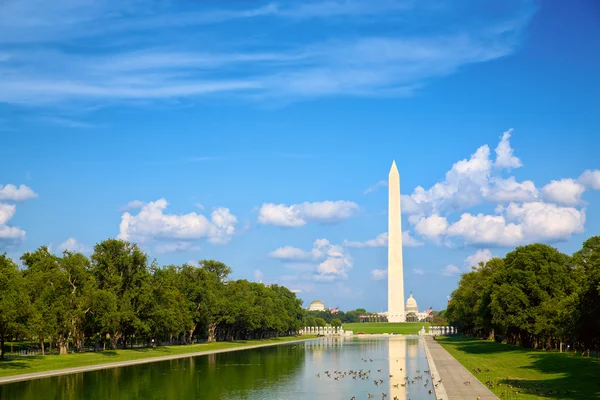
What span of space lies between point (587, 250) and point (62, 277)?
49.7m

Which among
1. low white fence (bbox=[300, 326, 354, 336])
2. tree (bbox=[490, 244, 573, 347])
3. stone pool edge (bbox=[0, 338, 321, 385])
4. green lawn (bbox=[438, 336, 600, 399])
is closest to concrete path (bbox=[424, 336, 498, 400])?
green lawn (bbox=[438, 336, 600, 399])

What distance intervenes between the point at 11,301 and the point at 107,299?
1664cm

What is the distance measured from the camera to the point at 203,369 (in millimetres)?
55938

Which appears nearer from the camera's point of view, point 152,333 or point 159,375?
point 159,375

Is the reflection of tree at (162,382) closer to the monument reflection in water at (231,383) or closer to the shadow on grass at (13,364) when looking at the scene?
the monument reflection in water at (231,383)

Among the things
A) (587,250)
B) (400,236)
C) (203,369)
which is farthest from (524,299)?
(400,236)

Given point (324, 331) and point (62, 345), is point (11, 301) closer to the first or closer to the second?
point (62, 345)

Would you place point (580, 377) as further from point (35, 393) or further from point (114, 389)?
point (35, 393)

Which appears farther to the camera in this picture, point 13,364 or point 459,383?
point 13,364

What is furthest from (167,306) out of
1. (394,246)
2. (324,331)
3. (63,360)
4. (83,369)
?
(324,331)

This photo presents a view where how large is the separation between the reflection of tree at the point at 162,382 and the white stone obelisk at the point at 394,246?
82803 mm

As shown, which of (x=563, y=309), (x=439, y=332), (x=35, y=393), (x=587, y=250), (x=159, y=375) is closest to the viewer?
(x=35, y=393)

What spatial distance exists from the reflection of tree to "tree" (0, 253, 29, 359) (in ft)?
25.6

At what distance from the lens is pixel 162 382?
45438 mm
